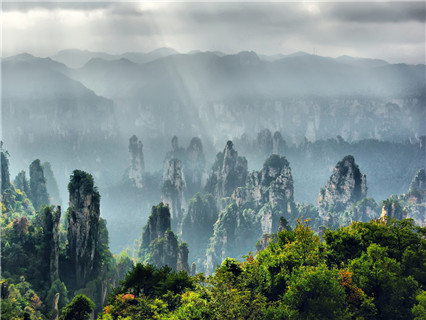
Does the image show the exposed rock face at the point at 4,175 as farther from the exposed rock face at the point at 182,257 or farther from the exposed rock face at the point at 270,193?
the exposed rock face at the point at 270,193

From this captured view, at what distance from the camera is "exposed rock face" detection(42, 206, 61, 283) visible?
209ft

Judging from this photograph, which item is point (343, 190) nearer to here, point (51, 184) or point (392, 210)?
point (392, 210)

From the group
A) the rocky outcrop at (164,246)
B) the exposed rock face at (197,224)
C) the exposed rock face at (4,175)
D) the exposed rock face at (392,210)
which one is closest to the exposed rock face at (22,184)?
the exposed rock face at (4,175)

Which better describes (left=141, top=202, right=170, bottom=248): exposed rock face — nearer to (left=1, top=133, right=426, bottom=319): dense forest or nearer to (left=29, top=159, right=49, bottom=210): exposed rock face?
(left=1, top=133, right=426, bottom=319): dense forest

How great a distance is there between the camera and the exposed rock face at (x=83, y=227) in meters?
71.3

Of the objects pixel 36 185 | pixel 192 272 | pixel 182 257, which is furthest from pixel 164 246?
pixel 36 185

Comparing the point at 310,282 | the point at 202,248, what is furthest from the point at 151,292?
the point at 202,248

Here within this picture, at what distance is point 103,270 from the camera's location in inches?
3014

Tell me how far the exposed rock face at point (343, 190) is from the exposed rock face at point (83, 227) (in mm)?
73326

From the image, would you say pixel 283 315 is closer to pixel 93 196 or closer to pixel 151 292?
pixel 151 292

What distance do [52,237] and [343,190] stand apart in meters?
86.1

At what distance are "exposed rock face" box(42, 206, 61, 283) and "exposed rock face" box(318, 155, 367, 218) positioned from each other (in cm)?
8117

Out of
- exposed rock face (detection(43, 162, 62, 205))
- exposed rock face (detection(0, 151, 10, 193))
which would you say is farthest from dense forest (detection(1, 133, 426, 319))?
exposed rock face (detection(43, 162, 62, 205))

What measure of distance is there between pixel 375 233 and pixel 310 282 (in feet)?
29.8
